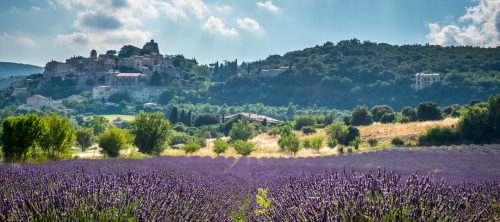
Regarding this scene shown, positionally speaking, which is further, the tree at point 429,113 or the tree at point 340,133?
the tree at point 429,113

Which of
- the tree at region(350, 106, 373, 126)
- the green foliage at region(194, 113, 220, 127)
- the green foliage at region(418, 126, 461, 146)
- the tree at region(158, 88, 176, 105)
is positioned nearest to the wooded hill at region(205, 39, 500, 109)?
the tree at region(158, 88, 176, 105)

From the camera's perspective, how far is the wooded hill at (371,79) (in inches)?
3927

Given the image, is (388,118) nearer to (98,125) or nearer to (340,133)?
(340,133)

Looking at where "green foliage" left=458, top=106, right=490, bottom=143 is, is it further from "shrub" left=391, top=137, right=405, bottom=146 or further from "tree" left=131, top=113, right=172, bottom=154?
"tree" left=131, top=113, right=172, bottom=154

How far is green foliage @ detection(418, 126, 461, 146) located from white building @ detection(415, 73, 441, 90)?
78.4 metres

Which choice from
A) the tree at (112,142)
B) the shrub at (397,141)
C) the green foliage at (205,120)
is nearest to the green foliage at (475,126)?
the shrub at (397,141)

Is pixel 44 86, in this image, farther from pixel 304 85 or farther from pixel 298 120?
pixel 298 120

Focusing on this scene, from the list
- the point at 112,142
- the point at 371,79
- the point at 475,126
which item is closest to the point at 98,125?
the point at 112,142

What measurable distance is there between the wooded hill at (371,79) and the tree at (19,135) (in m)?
90.9

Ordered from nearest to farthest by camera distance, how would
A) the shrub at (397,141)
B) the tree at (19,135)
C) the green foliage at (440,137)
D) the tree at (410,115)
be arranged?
the tree at (19,135) < the green foliage at (440,137) < the shrub at (397,141) < the tree at (410,115)

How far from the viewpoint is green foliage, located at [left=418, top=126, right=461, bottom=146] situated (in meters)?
30.9

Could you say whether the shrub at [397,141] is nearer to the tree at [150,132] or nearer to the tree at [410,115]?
the tree at [410,115]

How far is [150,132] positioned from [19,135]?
1005 centimetres

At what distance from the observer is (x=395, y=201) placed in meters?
3.06
